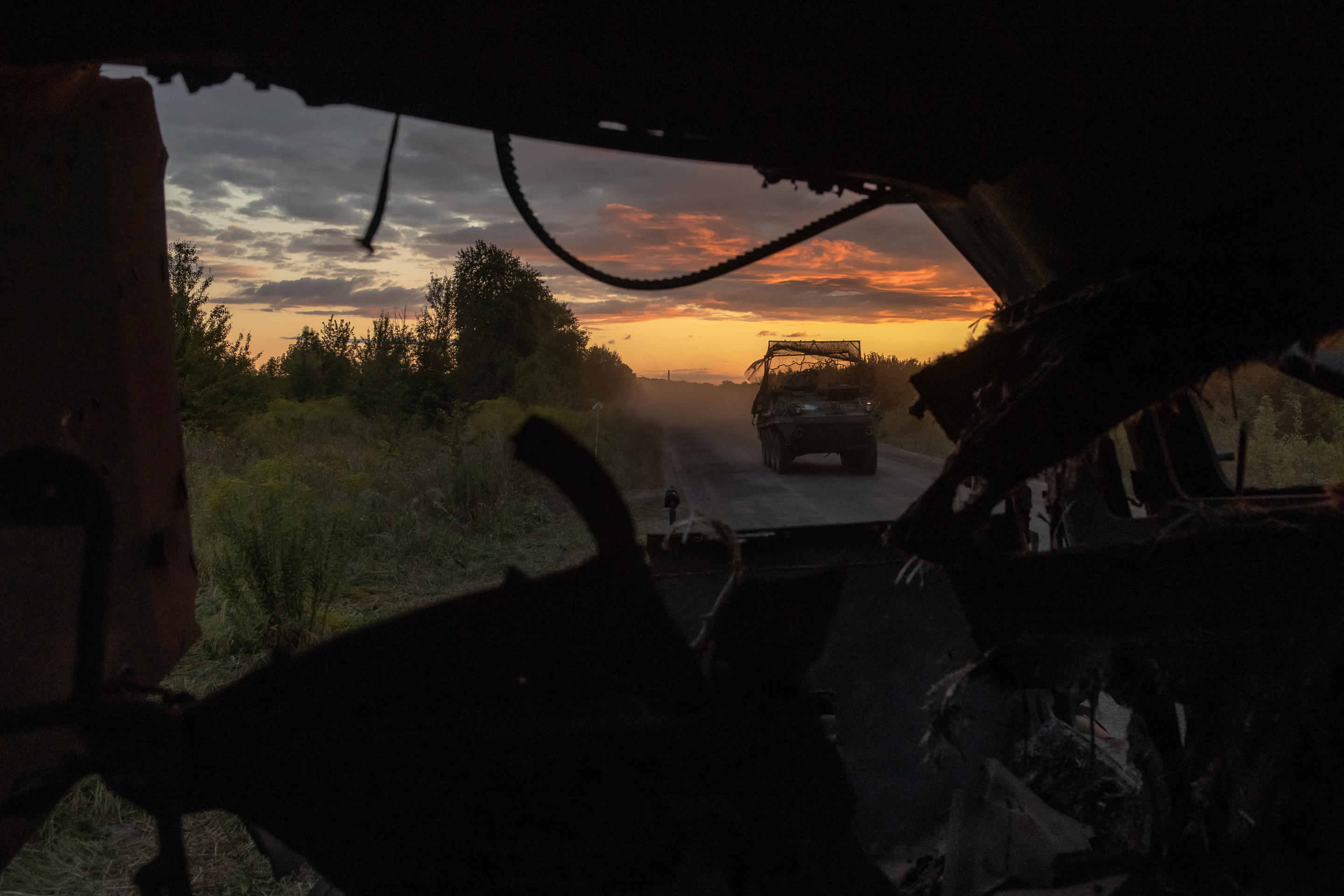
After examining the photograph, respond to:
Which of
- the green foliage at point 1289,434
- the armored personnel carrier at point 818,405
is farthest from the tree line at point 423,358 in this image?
the green foliage at point 1289,434

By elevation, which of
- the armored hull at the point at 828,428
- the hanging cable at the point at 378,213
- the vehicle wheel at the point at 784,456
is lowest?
the vehicle wheel at the point at 784,456

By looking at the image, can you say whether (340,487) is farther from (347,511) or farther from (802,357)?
(802,357)

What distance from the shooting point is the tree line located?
50.9 ft

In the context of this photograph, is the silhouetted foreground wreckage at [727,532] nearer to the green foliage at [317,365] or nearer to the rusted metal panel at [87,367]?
the rusted metal panel at [87,367]

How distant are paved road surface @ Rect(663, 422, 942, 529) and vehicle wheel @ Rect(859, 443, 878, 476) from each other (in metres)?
0.22

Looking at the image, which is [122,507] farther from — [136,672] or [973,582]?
[973,582]

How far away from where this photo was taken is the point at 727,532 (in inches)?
37.8

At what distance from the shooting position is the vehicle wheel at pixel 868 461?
707 inches

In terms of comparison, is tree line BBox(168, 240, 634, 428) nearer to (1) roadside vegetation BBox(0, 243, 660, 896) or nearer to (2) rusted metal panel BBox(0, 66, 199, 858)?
(1) roadside vegetation BBox(0, 243, 660, 896)

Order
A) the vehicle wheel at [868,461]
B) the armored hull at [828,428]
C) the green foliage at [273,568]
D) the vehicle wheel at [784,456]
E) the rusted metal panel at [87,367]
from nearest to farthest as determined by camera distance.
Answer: the rusted metal panel at [87,367] → the green foliage at [273,568] → the armored hull at [828,428] → the vehicle wheel at [868,461] → the vehicle wheel at [784,456]

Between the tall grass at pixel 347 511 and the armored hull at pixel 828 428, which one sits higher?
the armored hull at pixel 828 428

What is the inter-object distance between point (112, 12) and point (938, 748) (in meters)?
1.38

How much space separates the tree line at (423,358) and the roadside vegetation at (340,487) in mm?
Result: 54

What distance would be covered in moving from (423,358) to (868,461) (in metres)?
9.26
